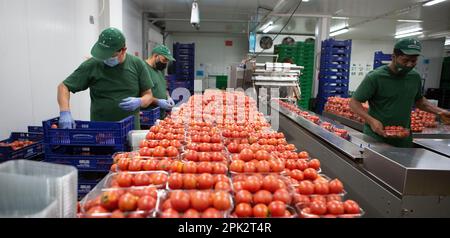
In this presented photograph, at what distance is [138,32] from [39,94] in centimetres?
720

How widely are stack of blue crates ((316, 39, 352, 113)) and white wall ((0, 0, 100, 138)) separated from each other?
722 centimetres

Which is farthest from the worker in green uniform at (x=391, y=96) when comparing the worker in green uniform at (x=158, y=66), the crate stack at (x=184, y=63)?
the crate stack at (x=184, y=63)

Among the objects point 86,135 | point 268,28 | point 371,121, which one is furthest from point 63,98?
point 268,28

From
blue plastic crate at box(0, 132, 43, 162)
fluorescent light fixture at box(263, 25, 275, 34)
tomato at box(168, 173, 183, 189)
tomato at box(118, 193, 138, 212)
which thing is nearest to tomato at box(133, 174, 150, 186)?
tomato at box(168, 173, 183, 189)

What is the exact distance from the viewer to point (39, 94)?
426cm

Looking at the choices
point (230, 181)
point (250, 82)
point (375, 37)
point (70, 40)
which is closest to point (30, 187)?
point (230, 181)

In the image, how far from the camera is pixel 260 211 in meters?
1.22

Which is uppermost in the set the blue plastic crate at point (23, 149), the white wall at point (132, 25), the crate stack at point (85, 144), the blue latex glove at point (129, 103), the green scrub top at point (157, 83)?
the white wall at point (132, 25)

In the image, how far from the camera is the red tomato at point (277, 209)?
1233 millimetres

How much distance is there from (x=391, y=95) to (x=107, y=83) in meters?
3.01

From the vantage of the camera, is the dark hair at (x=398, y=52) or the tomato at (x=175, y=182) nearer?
the tomato at (x=175, y=182)

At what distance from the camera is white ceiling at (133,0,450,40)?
937cm

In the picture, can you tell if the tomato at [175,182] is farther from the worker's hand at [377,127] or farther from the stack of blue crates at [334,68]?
the stack of blue crates at [334,68]

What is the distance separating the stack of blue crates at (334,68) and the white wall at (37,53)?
284 inches
